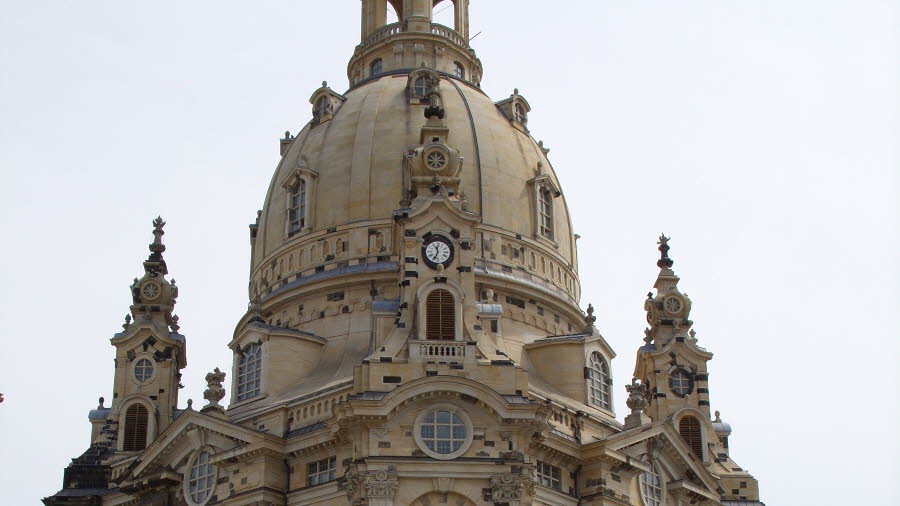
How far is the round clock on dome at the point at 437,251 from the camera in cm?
5738

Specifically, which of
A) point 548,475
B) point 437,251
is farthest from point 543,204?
point 548,475

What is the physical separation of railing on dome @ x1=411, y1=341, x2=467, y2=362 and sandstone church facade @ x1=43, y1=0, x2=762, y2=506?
0.09m

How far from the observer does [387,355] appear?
5469 cm

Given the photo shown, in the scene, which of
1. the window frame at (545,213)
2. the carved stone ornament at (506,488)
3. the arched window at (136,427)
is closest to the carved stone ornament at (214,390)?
the arched window at (136,427)

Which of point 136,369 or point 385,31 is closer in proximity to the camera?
point 136,369

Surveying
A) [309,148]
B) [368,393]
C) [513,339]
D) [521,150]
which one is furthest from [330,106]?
[368,393]

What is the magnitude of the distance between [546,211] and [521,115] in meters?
6.60

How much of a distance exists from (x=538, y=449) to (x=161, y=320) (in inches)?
929

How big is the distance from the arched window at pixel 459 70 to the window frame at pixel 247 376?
67.0ft

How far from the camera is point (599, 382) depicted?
2489 inches

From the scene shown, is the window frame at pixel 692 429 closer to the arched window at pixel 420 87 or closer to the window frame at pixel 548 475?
the window frame at pixel 548 475

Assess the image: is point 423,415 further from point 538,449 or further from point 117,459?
point 117,459

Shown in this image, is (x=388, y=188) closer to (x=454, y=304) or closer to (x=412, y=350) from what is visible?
(x=454, y=304)

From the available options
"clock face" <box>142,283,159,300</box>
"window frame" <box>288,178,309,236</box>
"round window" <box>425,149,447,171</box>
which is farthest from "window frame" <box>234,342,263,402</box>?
"round window" <box>425,149,447,171</box>
